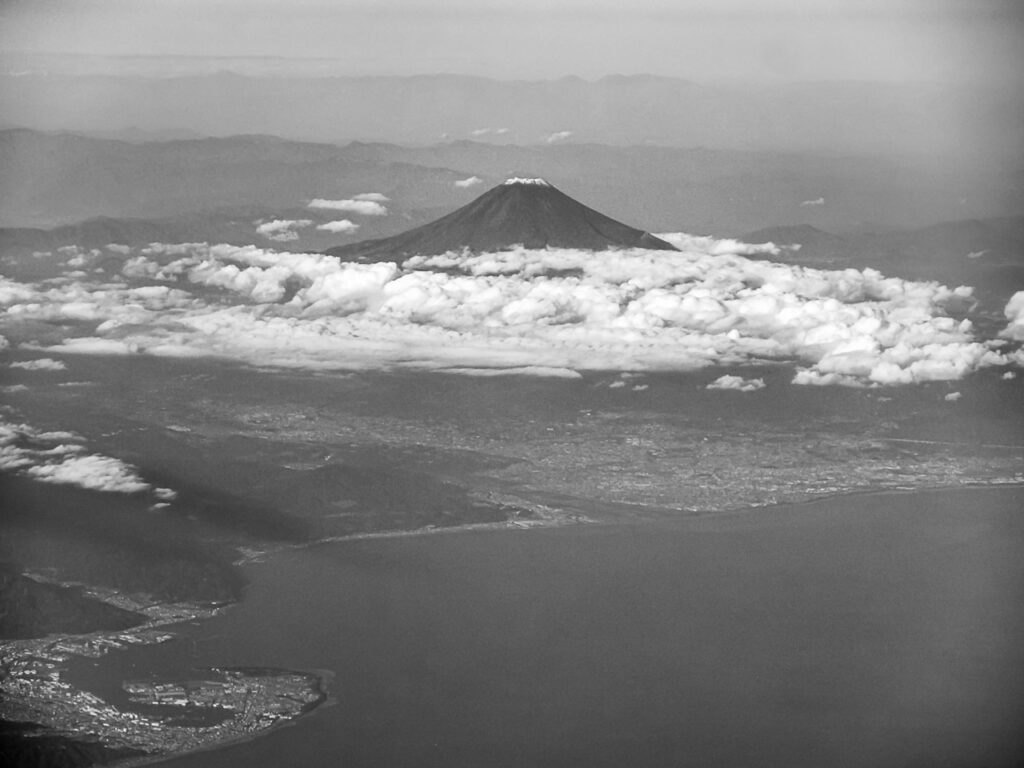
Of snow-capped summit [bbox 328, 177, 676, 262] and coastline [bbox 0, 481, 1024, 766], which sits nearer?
coastline [bbox 0, 481, 1024, 766]

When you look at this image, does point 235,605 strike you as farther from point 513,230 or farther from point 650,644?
point 513,230

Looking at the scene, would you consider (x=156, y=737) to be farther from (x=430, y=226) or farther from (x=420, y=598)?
(x=430, y=226)

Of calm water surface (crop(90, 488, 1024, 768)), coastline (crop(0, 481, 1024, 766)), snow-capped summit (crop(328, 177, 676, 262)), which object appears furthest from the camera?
snow-capped summit (crop(328, 177, 676, 262))

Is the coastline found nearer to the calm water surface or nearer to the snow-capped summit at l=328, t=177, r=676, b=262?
the calm water surface

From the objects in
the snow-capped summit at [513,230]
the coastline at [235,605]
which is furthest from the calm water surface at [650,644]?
the snow-capped summit at [513,230]

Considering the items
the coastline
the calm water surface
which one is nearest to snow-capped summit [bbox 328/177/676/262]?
the coastline

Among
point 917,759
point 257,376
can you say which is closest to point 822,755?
point 917,759

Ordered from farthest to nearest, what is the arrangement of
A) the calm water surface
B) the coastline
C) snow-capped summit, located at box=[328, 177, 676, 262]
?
snow-capped summit, located at box=[328, 177, 676, 262] < the calm water surface < the coastline

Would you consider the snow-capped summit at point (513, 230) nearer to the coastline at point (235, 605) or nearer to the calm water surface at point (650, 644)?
the coastline at point (235, 605)

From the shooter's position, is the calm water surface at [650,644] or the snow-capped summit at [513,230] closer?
the calm water surface at [650,644]
